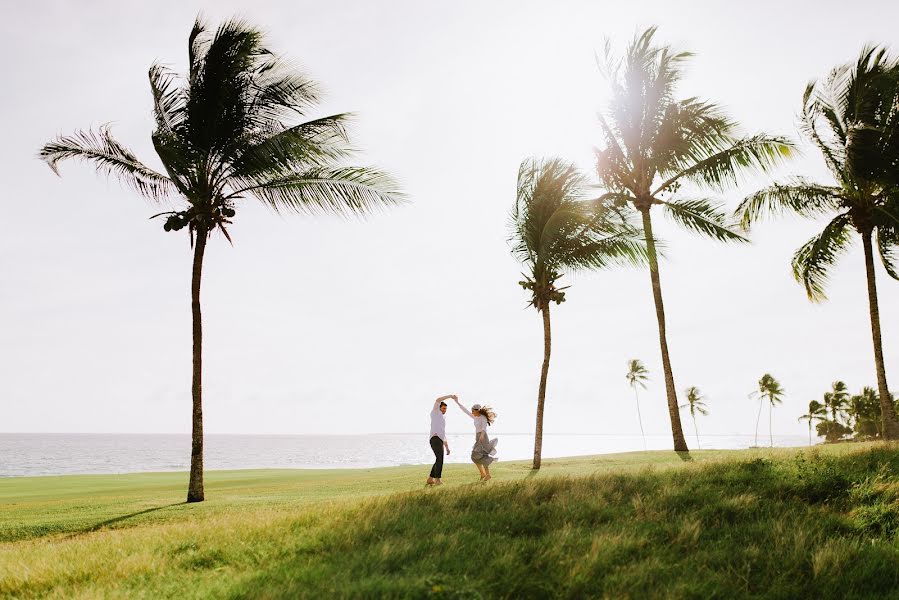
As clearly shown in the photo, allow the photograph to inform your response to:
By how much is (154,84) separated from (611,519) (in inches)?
606

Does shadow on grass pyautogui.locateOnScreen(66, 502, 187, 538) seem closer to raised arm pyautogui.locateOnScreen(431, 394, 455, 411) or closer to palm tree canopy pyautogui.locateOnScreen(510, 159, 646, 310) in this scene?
raised arm pyautogui.locateOnScreen(431, 394, 455, 411)

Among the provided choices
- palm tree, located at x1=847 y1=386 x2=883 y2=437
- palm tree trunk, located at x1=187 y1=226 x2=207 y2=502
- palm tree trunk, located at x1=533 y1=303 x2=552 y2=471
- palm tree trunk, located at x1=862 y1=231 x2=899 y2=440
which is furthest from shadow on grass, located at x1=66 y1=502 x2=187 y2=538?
palm tree, located at x1=847 y1=386 x2=883 y2=437

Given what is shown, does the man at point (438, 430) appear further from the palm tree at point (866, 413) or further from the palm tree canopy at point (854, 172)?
the palm tree at point (866, 413)

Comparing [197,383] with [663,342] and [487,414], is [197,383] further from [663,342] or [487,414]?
[663,342]

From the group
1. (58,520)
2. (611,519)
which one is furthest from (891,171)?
(58,520)

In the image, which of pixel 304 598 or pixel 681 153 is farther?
pixel 681 153

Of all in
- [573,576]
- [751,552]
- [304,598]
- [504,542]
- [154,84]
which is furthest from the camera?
[154,84]

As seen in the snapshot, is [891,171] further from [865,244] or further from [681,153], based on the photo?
[681,153]

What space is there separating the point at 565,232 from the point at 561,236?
251 mm

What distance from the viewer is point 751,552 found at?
5.71 metres

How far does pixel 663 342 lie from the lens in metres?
21.0

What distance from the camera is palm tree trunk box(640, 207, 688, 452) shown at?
2084cm

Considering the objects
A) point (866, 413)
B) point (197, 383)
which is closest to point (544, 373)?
point (197, 383)

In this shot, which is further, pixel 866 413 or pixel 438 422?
pixel 866 413
